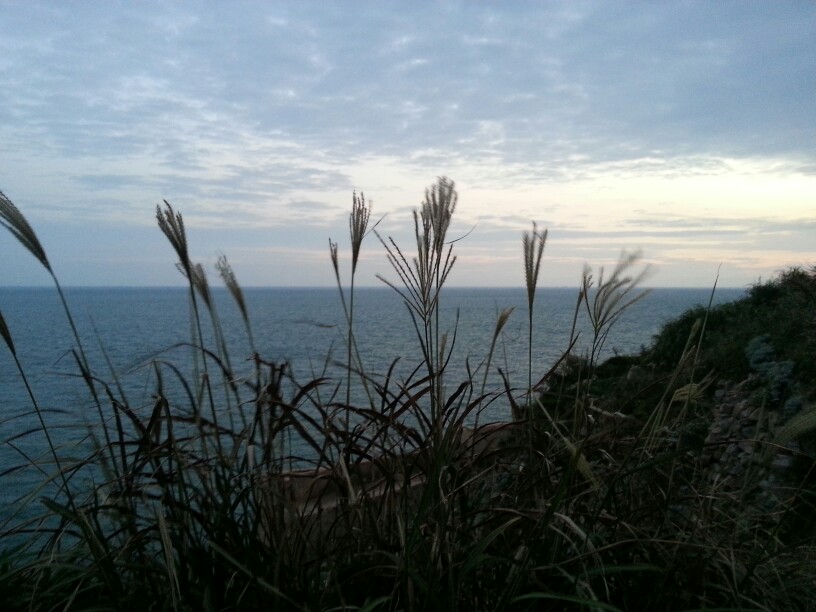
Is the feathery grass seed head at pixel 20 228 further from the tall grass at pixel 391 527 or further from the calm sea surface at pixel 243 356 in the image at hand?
the calm sea surface at pixel 243 356

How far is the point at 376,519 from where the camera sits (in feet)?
7.78

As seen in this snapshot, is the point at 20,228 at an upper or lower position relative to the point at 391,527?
upper

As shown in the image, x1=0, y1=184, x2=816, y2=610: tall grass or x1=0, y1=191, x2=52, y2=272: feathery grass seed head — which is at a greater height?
x1=0, y1=191, x2=52, y2=272: feathery grass seed head

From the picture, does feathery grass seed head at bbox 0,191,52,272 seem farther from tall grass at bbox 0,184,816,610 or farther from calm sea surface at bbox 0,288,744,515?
calm sea surface at bbox 0,288,744,515

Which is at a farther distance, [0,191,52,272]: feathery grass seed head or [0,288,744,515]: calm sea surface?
[0,288,744,515]: calm sea surface

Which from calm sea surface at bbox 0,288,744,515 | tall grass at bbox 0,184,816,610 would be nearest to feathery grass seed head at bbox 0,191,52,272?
tall grass at bbox 0,184,816,610

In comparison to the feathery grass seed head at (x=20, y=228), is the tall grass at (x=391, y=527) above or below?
below

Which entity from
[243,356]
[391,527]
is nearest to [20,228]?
[391,527]

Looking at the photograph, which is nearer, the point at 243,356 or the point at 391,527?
the point at 391,527

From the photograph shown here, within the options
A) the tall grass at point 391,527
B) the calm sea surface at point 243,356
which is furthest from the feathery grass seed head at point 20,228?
the calm sea surface at point 243,356

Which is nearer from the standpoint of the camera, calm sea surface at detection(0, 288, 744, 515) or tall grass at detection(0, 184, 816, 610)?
tall grass at detection(0, 184, 816, 610)

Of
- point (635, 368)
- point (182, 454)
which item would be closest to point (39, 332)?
point (635, 368)

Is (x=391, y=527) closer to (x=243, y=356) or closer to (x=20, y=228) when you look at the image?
(x=20, y=228)

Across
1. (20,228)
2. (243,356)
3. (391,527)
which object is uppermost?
(20,228)
